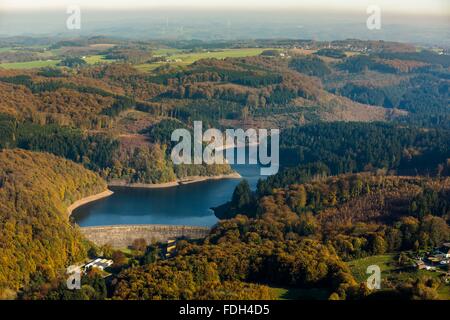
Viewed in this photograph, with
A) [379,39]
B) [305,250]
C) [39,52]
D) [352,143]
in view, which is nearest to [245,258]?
[305,250]

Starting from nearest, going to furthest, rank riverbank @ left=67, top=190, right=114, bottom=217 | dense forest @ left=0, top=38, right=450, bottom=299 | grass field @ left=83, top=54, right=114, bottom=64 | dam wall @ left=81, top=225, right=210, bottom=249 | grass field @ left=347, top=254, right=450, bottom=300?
grass field @ left=347, top=254, right=450, bottom=300 → dense forest @ left=0, top=38, right=450, bottom=299 → dam wall @ left=81, top=225, right=210, bottom=249 → riverbank @ left=67, top=190, right=114, bottom=217 → grass field @ left=83, top=54, right=114, bottom=64

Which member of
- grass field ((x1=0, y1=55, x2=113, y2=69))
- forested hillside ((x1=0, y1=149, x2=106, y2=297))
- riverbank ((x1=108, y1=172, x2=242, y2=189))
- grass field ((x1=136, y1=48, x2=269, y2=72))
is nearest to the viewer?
forested hillside ((x1=0, y1=149, x2=106, y2=297))

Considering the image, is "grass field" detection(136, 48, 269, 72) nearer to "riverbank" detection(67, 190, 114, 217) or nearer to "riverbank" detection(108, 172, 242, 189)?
"riverbank" detection(108, 172, 242, 189)

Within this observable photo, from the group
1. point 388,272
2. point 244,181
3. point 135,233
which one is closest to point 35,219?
point 135,233

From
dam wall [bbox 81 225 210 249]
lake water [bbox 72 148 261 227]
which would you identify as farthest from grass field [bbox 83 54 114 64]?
dam wall [bbox 81 225 210 249]

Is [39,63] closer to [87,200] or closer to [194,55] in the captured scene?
[194,55]

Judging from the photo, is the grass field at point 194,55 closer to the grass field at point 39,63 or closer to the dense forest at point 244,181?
the dense forest at point 244,181
